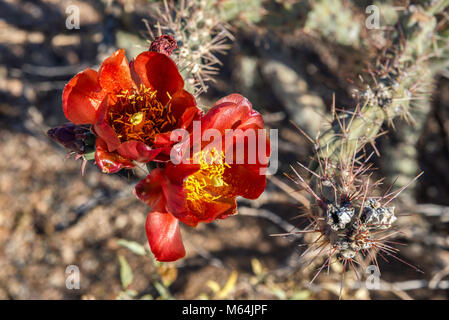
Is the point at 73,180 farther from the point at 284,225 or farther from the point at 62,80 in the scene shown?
the point at 284,225

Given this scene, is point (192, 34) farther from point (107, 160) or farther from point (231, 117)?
point (107, 160)

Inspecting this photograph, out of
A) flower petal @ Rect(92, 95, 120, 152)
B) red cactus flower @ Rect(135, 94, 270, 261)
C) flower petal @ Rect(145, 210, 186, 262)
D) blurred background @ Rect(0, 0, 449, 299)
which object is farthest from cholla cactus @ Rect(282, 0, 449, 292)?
flower petal @ Rect(92, 95, 120, 152)

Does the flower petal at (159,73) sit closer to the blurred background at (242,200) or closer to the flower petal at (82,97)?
the flower petal at (82,97)

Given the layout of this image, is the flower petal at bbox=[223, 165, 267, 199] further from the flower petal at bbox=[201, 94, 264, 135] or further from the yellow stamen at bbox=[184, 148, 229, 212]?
the flower petal at bbox=[201, 94, 264, 135]

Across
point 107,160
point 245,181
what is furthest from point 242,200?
point 107,160
